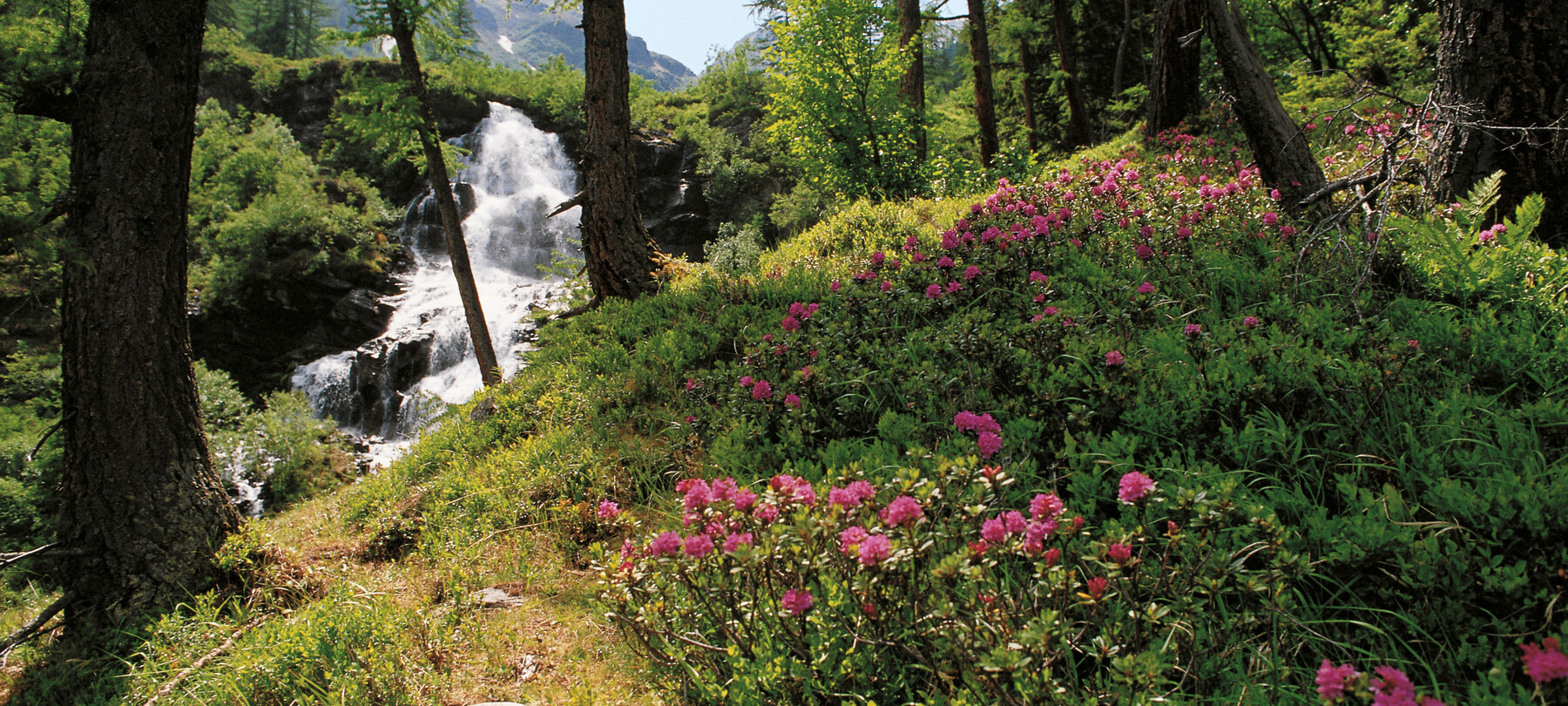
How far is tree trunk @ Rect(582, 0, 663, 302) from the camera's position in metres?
6.31

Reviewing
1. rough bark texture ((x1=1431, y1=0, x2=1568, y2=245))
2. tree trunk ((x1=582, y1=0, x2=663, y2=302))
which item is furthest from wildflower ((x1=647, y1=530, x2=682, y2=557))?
tree trunk ((x1=582, y1=0, x2=663, y2=302))

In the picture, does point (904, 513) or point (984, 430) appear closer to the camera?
point (904, 513)

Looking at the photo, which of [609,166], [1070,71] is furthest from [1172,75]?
[609,166]

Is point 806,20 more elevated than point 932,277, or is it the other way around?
point 806,20

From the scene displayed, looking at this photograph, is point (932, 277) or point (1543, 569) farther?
point (932, 277)

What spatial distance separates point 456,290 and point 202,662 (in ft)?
57.8

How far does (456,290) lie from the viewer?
60.5 ft

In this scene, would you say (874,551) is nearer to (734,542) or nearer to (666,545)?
(734,542)

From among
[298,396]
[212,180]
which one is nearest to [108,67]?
[298,396]

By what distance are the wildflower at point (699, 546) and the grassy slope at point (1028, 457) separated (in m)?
0.68

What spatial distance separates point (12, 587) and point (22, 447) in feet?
13.5

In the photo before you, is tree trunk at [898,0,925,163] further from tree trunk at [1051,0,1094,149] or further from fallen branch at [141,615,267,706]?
fallen branch at [141,615,267,706]

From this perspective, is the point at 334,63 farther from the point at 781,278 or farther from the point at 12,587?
the point at 781,278

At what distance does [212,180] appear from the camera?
62.3 feet
